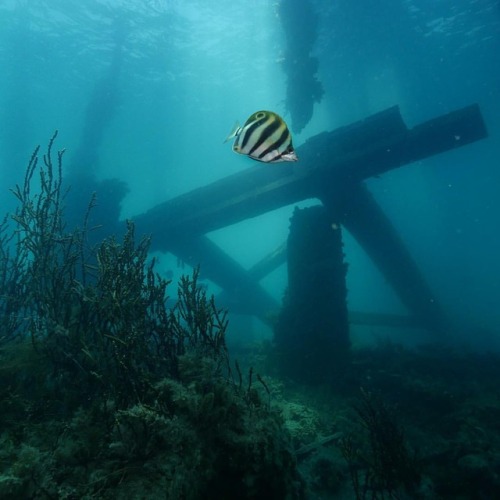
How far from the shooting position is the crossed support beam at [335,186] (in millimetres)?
8227

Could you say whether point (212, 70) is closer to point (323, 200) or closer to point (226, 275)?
point (226, 275)

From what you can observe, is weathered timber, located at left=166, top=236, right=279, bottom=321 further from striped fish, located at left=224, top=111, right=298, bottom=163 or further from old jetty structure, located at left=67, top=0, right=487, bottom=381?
striped fish, located at left=224, top=111, right=298, bottom=163

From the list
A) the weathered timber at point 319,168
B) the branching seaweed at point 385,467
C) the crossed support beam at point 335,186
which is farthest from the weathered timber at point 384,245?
the branching seaweed at point 385,467

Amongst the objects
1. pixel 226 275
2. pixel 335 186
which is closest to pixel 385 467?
pixel 335 186

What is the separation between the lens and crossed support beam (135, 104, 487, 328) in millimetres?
8227

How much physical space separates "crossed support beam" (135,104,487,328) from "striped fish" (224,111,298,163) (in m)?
6.80

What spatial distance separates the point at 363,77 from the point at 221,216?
24828 millimetres

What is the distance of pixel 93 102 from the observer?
2567 centimetres

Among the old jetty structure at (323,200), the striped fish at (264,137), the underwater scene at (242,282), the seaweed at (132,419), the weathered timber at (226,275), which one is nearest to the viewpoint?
the striped fish at (264,137)

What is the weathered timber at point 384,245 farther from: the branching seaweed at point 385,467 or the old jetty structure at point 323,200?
the branching seaweed at point 385,467

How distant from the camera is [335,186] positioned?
9.64 metres

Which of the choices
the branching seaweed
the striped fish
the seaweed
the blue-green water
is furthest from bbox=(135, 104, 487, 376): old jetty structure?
the striped fish

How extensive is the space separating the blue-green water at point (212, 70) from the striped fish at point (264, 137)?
522 inches

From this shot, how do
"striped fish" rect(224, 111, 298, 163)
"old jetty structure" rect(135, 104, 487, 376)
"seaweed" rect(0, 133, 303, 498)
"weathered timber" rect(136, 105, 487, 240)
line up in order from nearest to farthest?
"striped fish" rect(224, 111, 298, 163) → "seaweed" rect(0, 133, 303, 498) → "weathered timber" rect(136, 105, 487, 240) → "old jetty structure" rect(135, 104, 487, 376)
